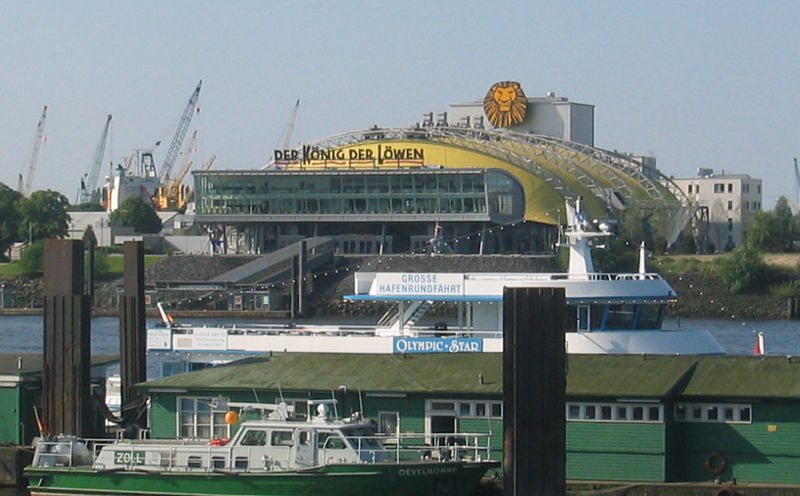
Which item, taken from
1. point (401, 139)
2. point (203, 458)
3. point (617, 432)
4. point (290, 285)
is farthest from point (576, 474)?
point (401, 139)

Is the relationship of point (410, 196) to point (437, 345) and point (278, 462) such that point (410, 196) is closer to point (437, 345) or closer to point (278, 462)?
point (437, 345)

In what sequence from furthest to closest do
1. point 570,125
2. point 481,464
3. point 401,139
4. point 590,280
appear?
point 570,125, point 401,139, point 590,280, point 481,464

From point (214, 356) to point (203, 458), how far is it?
13.6 m

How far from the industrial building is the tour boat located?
10542cm

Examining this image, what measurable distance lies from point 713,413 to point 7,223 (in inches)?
5788

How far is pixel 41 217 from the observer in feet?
564

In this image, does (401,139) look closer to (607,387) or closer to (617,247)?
(617,247)

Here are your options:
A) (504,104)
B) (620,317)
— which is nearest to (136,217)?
(504,104)

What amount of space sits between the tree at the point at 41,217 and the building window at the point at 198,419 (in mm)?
135296

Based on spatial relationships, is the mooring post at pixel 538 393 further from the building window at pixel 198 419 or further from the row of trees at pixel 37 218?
the row of trees at pixel 37 218

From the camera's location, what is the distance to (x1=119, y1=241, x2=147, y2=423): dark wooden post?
40.1 m

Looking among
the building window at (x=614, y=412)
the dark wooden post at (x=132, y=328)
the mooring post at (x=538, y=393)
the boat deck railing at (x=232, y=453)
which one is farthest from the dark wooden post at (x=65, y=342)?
the mooring post at (x=538, y=393)

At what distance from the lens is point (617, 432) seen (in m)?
33.5

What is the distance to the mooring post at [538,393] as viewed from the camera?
28219 mm
